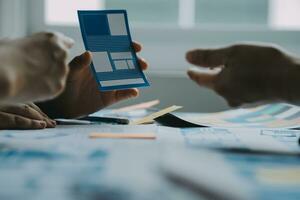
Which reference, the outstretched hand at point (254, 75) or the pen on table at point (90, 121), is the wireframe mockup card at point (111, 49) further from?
the outstretched hand at point (254, 75)

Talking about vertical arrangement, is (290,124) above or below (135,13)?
below

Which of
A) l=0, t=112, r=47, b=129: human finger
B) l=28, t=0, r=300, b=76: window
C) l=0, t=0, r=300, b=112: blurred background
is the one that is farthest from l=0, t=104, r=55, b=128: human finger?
l=28, t=0, r=300, b=76: window

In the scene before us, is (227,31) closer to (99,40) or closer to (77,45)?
(77,45)

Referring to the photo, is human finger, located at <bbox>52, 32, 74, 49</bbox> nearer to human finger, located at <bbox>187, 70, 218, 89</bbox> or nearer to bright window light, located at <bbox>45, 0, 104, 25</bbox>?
human finger, located at <bbox>187, 70, 218, 89</bbox>

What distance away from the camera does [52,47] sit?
2.23 feet

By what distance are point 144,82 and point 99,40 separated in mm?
109

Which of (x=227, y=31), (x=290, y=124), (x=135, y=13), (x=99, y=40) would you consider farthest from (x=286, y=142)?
(x=135, y=13)

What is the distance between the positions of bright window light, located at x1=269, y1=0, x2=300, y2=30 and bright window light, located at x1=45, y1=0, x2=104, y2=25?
0.61 metres

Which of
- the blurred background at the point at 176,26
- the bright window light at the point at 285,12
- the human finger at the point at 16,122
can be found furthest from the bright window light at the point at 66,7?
the human finger at the point at 16,122

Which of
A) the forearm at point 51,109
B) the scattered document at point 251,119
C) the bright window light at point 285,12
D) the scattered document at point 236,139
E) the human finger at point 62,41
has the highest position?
the human finger at point 62,41

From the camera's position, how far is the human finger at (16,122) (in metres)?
0.85

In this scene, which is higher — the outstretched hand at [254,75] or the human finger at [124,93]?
the outstretched hand at [254,75]

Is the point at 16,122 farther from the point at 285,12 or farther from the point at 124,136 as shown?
the point at 285,12

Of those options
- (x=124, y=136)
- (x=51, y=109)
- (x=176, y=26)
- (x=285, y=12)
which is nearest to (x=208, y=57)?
(x=124, y=136)
